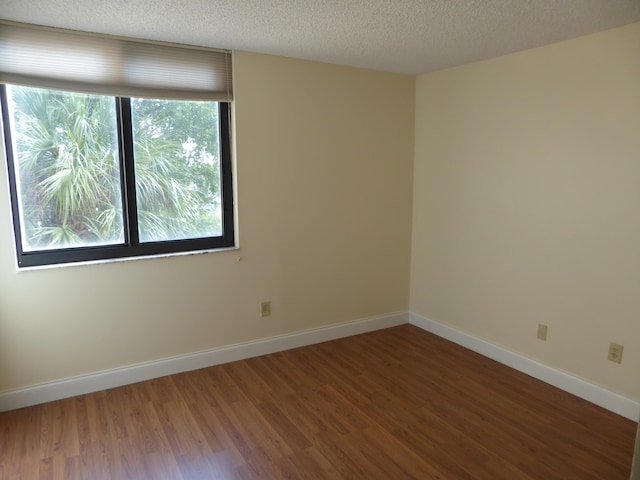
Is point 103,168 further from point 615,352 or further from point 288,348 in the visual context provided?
point 615,352

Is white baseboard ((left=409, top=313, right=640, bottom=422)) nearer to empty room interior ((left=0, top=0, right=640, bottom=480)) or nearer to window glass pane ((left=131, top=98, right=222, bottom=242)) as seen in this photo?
empty room interior ((left=0, top=0, right=640, bottom=480))

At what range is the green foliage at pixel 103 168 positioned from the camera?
8.73 ft

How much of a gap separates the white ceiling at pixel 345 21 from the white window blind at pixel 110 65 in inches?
3.4

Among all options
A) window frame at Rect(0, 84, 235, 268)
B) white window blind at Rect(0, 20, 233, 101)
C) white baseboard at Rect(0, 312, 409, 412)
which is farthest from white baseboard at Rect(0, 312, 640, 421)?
white window blind at Rect(0, 20, 233, 101)

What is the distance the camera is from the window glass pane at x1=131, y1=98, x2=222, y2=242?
297 centimetres

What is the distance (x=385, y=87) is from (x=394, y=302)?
6.31 ft

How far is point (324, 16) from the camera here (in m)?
2.35

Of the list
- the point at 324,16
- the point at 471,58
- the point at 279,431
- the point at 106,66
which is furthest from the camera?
the point at 471,58

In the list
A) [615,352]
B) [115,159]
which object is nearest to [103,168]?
[115,159]

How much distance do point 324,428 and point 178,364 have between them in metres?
1.23

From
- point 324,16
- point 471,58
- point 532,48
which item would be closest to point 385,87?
point 471,58

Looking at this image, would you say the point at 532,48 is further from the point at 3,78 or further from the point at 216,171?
the point at 3,78

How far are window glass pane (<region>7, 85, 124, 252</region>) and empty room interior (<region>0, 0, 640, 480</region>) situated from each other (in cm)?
3

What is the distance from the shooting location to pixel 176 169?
3.10 metres
